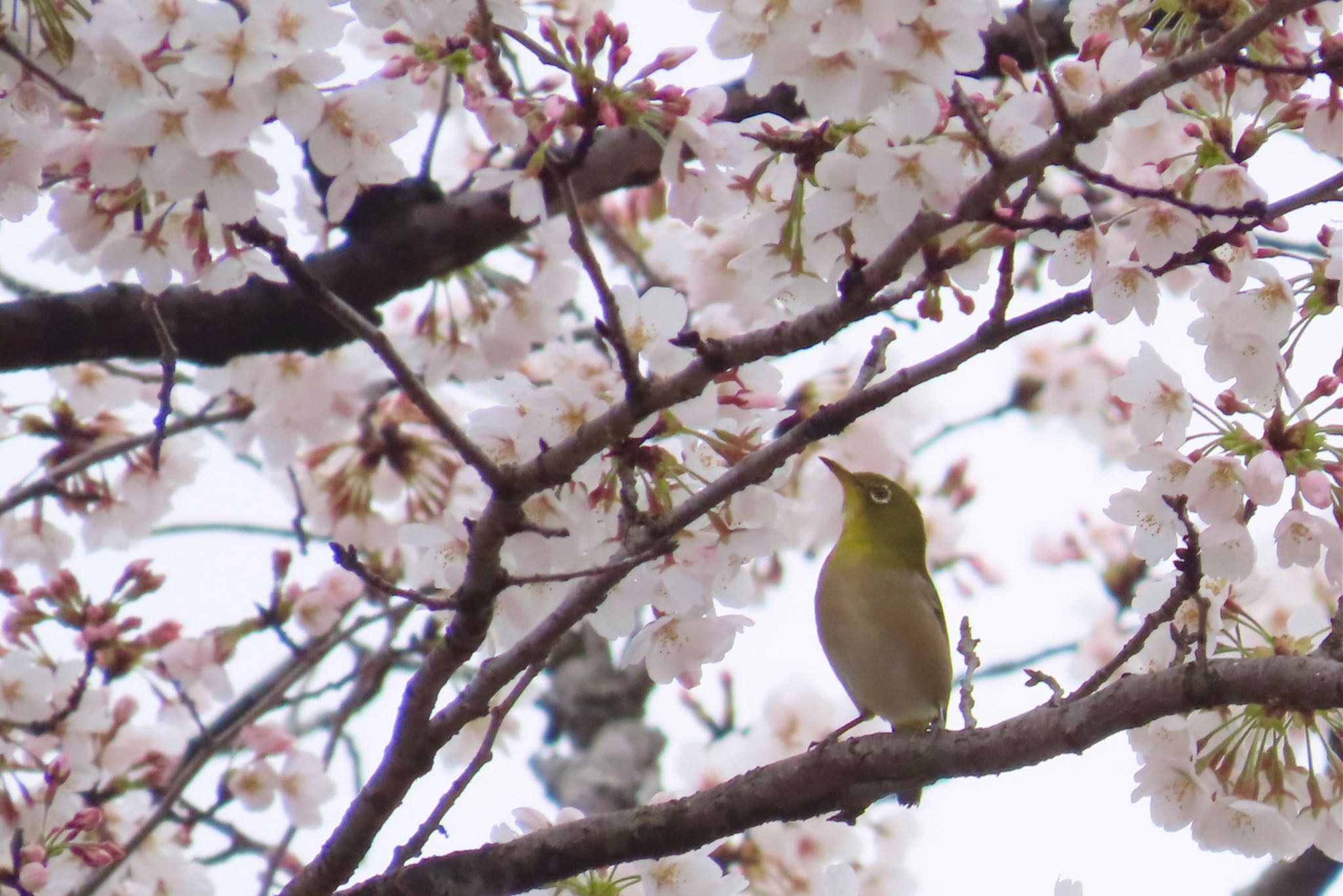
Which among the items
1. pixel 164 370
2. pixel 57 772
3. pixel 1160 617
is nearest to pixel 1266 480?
pixel 1160 617

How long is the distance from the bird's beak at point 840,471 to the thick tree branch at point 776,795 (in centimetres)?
124

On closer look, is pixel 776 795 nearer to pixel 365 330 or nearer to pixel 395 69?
pixel 365 330

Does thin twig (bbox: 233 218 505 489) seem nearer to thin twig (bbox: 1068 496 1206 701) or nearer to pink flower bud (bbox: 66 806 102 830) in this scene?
thin twig (bbox: 1068 496 1206 701)

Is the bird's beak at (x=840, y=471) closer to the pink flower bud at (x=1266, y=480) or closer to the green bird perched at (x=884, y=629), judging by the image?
the green bird perched at (x=884, y=629)

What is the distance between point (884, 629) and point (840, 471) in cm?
45

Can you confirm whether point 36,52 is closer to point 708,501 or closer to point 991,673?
point 708,501

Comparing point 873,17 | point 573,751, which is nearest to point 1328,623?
point 873,17

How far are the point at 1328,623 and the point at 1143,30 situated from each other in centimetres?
123

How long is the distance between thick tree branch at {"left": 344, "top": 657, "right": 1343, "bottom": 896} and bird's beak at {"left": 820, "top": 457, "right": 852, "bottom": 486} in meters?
1.24

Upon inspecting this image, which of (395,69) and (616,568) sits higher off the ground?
(395,69)

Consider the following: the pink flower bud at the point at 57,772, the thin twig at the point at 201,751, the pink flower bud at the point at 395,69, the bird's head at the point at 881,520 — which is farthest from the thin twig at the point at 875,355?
the pink flower bud at the point at 57,772

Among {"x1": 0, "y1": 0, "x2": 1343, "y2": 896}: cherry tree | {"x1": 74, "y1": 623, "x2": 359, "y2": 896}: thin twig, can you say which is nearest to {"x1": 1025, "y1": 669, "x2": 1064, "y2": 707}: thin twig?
{"x1": 0, "y1": 0, "x2": 1343, "y2": 896}: cherry tree

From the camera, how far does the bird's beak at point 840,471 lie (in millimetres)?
3529

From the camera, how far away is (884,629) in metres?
3.45
